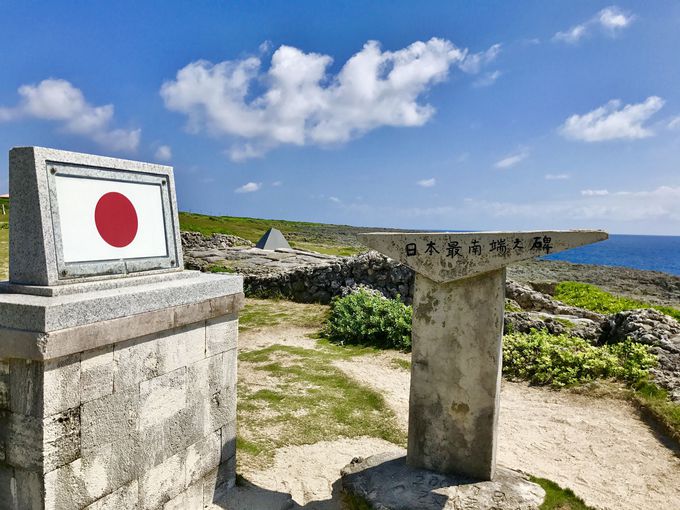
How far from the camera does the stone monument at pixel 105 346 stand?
3361 millimetres

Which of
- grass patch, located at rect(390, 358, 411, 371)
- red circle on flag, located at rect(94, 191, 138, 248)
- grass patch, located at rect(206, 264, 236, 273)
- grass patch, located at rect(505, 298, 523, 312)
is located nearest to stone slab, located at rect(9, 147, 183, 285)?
red circle on flag, located at rect(94, 191, 138, 248)

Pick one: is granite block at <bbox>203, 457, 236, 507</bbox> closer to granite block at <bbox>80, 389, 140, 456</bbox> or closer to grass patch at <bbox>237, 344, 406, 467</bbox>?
grass patch at <bbox>237, 344, 406, 467</bbox>

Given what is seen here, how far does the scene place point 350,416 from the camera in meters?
7.43

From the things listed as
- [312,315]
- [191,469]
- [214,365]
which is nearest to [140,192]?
[214,365]

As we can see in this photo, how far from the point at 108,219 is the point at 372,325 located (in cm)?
861

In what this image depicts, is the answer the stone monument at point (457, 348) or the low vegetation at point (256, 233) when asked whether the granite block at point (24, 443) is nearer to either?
the stone monument at point (457, 348)

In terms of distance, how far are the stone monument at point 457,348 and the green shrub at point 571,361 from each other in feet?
15.7

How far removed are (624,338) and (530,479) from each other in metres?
6.94

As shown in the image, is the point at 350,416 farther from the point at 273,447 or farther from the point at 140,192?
the point at 140,192

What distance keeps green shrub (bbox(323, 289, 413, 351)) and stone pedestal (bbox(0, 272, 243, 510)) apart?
6.79 meters

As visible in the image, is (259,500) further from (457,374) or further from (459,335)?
(459,335)

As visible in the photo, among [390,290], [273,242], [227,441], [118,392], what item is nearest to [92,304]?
[118,392]

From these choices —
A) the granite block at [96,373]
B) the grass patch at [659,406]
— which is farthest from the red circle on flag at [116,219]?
the grass patch at [659,406]

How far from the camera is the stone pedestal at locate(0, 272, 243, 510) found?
3.33m
